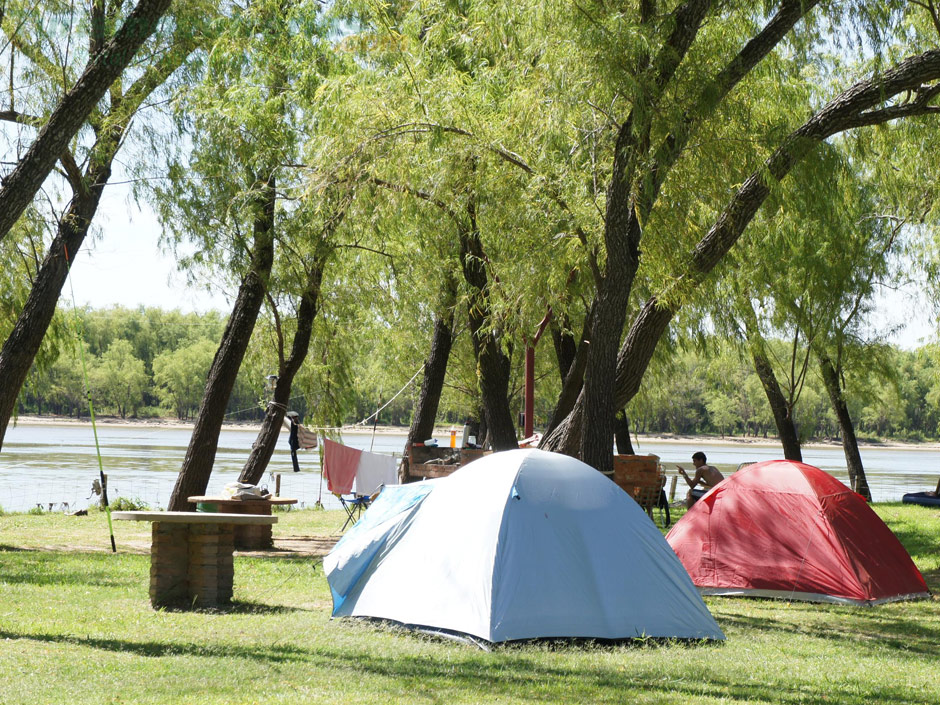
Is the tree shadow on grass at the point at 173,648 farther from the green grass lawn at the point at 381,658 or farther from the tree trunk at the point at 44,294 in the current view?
the tree trunk at the point at 44,294

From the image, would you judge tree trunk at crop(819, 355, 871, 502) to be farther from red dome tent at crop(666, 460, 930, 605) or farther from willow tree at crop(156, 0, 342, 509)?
willow tree at crop(156, 0, 342, 509)

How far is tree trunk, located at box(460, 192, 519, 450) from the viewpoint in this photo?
11898 mm

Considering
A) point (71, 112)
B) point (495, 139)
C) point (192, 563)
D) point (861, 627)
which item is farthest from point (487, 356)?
point (71, 112)

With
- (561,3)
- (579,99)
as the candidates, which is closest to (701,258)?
(579,99)

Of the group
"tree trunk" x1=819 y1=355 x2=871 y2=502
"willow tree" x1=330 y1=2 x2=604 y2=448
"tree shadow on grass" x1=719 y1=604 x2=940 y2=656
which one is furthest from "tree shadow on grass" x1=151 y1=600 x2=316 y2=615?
"tree trunk" x1=819 y1=355 x2=871 y2=502

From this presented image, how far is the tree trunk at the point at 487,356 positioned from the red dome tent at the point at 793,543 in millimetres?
4200

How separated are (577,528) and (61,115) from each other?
398 cm

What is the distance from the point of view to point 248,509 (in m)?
9.84

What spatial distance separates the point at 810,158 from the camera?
324 inches

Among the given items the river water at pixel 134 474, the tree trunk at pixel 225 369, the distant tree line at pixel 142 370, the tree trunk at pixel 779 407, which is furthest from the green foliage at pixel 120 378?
the tree trunk at pixel 225 369

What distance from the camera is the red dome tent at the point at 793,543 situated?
784 centimetres

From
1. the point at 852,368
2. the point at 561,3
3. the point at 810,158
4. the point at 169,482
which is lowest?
the point at 169,482

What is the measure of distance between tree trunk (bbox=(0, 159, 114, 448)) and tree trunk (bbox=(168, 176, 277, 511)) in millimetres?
1894

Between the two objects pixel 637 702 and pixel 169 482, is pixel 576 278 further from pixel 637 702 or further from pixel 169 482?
pixel 169 482
